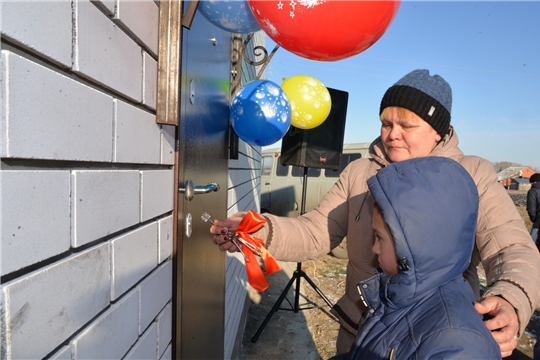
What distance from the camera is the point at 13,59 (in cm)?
56

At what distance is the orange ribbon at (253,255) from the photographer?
1.53 m

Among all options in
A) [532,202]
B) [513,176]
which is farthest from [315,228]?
[513,176]

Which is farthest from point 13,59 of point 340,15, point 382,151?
point 382,151

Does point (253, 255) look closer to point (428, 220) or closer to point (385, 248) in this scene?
point (385, 248)

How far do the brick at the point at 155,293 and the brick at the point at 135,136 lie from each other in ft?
1.41

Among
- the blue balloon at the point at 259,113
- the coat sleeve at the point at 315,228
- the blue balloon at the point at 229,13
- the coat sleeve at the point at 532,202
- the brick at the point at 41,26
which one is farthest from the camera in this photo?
the coat sleeve at the point at 532,202

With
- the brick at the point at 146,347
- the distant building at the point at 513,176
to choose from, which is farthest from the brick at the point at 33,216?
the distant building at the point at 513,176

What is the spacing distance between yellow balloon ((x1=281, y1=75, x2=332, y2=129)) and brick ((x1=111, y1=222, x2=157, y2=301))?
7.74 ft

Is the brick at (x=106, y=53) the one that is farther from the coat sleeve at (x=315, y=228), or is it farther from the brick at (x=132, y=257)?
the coat sleeve at (x=315, y=228)

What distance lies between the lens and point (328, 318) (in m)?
4.75

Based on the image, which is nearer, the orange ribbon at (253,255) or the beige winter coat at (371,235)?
the beige winter coat at (371,235)

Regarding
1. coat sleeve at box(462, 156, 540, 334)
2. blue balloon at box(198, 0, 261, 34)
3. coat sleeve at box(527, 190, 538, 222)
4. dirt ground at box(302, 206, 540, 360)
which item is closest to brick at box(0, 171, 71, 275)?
blue balloon at box(198, 0, 261, 34)

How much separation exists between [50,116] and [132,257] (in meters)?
0.55

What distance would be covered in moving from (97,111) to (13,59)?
0.94 ft
